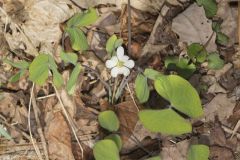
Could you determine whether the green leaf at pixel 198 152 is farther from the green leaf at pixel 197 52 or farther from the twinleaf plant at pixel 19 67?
the twinleaf plant at pixel 19 67

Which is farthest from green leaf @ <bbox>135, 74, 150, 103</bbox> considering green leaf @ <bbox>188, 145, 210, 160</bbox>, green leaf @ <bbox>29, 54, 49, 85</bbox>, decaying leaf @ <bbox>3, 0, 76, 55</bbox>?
decaying leaf @ <bbox>3, 0, 76, 55</bbox>

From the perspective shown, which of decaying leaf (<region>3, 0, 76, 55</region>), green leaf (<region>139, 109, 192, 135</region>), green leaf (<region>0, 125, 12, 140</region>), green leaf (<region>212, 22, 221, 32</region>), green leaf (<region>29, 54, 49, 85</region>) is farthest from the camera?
decaying leaf (<region>3, 0, 76, 55</region>)

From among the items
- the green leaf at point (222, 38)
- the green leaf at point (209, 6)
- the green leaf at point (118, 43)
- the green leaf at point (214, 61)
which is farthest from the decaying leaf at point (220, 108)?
the green leaf at point (118, 43)

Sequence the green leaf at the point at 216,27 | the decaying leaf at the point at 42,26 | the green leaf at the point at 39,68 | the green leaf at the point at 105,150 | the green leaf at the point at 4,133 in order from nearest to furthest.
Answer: the green leaf at the point at 105,150
the green leaf at the point at 39,68
the green leaf at the point at 4,133
the green leaf at the point at 216,27
the decaying leaf at the point at 42,26

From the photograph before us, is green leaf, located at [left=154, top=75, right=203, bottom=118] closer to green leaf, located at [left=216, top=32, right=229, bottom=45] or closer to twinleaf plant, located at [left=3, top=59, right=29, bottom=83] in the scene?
green leaf, located at [left=216, top=32, right=229, bottom=45]

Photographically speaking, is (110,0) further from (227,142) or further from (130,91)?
(227,142)

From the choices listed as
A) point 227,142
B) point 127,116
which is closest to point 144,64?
point 127,116
